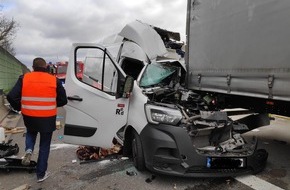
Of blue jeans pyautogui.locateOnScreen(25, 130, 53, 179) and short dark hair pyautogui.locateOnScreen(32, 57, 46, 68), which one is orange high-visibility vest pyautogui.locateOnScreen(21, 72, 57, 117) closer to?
short dark hair pyautogui.locateOnScreen(32, 57, 46, 68)

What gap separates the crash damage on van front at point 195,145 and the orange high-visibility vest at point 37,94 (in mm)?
1378

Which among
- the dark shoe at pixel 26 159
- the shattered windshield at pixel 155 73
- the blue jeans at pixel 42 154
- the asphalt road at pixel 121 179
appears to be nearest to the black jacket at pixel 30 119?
the blue jeans at pixel 42 154

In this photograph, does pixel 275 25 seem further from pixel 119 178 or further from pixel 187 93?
pixel 119 178

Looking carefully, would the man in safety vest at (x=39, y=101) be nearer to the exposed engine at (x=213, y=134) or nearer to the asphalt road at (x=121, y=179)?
the asphalt road at (x=121, y=179)

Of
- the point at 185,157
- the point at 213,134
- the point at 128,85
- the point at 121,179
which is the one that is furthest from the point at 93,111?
the point at 213,134

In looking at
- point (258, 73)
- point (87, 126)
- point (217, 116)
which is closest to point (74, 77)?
point (87, 126)

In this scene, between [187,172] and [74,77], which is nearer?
[187,172]

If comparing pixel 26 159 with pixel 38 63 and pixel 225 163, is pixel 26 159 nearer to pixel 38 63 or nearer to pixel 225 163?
pixel 38 63

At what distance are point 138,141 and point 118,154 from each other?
1141 millimetres

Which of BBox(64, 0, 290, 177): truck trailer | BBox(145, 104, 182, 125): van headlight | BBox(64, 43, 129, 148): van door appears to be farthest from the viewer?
BBox(64, 43, 129, 148): van door

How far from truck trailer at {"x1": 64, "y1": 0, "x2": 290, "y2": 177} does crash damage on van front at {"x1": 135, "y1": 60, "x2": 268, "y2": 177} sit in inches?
0.5

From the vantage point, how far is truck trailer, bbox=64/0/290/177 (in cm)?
384

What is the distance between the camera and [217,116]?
418 centimetres

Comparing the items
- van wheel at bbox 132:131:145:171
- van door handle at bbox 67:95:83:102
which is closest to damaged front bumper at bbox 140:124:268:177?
van wheel at bbox 132:131:145:171
